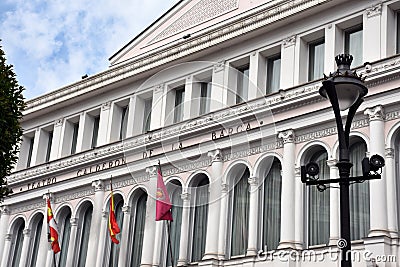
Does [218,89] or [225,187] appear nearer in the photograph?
[225,187]

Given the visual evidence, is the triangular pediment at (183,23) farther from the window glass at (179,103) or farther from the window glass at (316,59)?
the window glass at (316,59)

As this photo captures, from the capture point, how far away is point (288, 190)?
25.8 m

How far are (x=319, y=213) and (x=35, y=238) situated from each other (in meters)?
17.4

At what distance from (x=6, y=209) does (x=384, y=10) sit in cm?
2279

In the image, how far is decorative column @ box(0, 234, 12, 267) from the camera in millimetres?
36875

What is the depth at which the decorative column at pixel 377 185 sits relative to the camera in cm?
2275

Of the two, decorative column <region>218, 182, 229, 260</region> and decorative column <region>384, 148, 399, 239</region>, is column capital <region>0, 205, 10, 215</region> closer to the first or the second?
decorative column <region>218, 182, 229, 260</region>

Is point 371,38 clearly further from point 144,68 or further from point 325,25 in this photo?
point 144,68

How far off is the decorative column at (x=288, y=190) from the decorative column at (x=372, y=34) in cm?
399

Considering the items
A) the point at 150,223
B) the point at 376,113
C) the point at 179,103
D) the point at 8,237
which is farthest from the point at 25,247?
the point at 376,113

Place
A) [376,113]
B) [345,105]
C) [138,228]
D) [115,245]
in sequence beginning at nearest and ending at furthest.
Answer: [345,105], [376,113], [138,228], [115,245]

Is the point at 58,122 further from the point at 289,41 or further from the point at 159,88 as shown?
the point at 289,41

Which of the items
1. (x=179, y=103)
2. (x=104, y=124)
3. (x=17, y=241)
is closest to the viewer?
(x=179, y=103)

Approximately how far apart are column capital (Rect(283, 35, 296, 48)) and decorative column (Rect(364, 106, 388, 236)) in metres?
5.13
